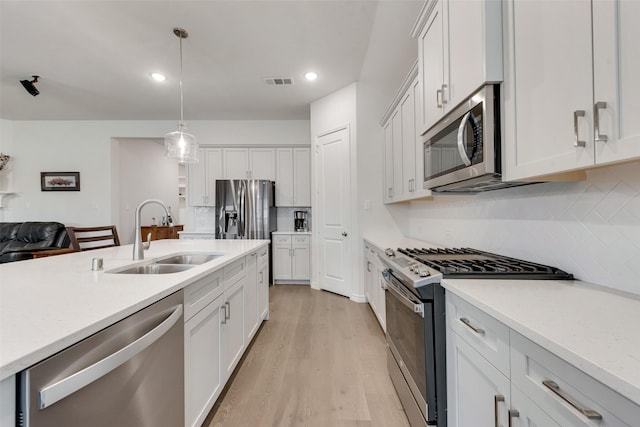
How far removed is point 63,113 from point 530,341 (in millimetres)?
6599

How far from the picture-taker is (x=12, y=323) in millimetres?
671

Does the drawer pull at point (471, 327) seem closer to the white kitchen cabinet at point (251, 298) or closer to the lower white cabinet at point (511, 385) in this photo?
the lower white cabinet at point (511, 385)

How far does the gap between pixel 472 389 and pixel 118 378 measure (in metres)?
1.15

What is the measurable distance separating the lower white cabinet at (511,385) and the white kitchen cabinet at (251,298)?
4.92 feet

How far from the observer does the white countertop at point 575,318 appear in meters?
0.49

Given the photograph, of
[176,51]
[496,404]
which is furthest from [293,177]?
[496,404]

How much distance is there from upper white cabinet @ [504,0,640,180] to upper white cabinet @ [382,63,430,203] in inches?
36.9

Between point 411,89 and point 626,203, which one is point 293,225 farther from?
point 626,203

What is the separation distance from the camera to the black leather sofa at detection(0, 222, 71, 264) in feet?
14.2

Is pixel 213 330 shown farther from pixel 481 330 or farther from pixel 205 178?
pixel 205 178

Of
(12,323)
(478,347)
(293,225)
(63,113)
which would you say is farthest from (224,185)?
(478,347)

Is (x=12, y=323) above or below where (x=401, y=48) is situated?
below

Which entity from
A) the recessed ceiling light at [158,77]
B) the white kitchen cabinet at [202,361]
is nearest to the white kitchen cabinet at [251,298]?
the white kitchen cabinet at [202,361]

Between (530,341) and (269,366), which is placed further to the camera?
(269,366)
